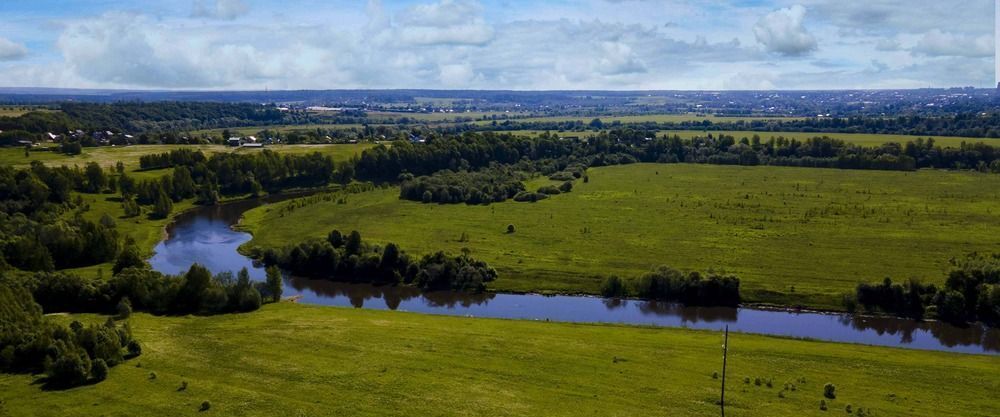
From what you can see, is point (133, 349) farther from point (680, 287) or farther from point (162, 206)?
point (162, 206)

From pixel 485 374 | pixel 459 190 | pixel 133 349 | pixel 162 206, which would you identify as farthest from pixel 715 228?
pixel 162 206

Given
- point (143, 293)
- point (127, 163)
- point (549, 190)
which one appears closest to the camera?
point (143, 293)

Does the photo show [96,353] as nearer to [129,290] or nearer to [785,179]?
[129,290]

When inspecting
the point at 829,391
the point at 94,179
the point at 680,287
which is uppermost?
the point at 94,179

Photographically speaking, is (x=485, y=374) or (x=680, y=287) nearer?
(x=485, y=374)

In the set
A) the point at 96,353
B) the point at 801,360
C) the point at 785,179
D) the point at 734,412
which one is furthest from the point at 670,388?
the point at 785,179
